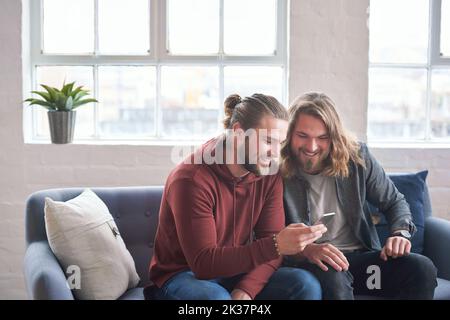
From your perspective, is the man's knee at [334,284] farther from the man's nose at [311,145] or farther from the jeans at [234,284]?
the man's nose at [311,145]

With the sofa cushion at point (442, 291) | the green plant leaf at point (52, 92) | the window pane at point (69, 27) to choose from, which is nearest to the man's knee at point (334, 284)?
the sofa cushion at point (442, 291)

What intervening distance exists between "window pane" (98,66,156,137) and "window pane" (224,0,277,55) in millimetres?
501

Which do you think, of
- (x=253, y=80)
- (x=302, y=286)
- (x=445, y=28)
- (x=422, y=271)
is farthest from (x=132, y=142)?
(x=445, y=28)

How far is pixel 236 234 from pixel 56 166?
151 centimetres

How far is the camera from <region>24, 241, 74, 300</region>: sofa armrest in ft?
6.95

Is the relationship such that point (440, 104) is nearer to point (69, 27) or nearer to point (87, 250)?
point (69, 27)

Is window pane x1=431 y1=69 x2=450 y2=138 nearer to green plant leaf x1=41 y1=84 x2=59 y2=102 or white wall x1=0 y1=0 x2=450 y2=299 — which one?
white wall x1=0 y1=0 x2=450 y2=299

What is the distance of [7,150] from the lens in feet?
11.7

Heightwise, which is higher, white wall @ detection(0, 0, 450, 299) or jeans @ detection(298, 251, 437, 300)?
white wall @ detection(0, 0, 450, 299)

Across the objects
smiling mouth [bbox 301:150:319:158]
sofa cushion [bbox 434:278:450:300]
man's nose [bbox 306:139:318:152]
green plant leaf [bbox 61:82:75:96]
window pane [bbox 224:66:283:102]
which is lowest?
sofa cushion [bbox 434:278:450:300]

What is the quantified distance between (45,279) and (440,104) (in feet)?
8.67

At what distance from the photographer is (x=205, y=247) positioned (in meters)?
2.26

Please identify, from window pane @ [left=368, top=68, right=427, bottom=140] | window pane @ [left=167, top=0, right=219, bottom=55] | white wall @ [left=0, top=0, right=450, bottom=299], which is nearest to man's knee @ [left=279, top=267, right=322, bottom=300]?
white wall @ [left=0, top=0, right=450, bottom=299]

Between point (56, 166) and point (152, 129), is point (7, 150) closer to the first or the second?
point (56, 166)
